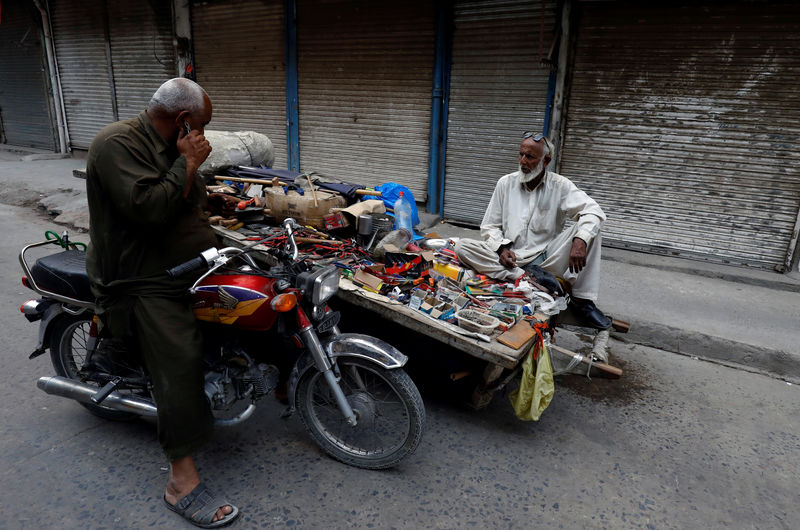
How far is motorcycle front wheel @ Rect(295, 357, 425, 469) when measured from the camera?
2533 millimetres

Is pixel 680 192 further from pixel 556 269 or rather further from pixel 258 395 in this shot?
pixel 258 395

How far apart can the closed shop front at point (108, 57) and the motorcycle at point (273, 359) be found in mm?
9086

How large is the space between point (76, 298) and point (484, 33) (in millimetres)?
5892

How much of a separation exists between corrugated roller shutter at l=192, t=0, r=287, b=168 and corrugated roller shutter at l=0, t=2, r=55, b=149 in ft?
17.9

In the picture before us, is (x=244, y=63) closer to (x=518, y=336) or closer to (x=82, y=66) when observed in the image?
(x=82, y=66)

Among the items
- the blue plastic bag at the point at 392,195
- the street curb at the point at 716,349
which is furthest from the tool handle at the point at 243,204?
the street curb at the point at 716,349

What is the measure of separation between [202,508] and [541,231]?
3.05 meters

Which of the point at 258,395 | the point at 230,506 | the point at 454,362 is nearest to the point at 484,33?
the point at 454,362

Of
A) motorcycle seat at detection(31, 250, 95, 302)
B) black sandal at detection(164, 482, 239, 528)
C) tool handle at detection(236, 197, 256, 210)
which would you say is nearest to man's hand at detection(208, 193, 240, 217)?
tool handle at detection(236, 197, 256, 210)

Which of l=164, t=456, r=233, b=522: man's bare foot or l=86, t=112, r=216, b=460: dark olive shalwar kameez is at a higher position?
l=86, t=112, r=216, b=460: dark olive shalwar kameez

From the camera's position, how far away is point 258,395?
2.65 metres

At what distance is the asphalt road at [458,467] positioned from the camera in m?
2.36

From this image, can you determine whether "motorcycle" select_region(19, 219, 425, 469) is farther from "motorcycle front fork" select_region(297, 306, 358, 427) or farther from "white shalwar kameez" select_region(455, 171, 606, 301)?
"white shalwar kameez" select_region(455, 171, 606, 301)

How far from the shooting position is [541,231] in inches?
163
